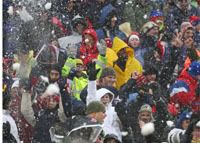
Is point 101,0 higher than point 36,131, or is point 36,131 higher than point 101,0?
point 101,0

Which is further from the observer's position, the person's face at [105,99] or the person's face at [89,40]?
the person's face at [89,40]

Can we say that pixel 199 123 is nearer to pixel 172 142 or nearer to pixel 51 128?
pixel 172 142

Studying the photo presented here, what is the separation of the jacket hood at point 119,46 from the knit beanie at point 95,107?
45cm

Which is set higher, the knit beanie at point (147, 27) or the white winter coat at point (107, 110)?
the knit beanie at point (147, 27)

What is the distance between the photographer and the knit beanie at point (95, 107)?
654cm

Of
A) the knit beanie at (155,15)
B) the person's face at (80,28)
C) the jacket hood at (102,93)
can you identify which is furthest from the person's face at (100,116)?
the knit beanie at (155,15)

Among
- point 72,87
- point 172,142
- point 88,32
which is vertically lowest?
point 172,142

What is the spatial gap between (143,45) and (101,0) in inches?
19.7

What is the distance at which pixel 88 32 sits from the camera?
6.73 meters

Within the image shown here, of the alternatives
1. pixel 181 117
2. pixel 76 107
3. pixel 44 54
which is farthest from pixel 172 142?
pixel 44 54

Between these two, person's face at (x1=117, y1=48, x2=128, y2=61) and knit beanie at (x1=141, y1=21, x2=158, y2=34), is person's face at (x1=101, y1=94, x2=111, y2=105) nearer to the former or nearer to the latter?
person's face at (x1=117, y1=48, x2=128, y2=61)

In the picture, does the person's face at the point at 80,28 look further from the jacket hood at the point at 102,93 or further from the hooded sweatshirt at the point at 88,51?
the jacket hood at the point at 102,93

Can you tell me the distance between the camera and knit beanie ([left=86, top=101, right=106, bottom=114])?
21.4 ft

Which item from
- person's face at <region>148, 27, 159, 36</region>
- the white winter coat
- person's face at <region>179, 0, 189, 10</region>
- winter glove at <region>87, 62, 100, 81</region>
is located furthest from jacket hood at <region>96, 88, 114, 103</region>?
person's face at <region>179, 0, 189, 10</region>
